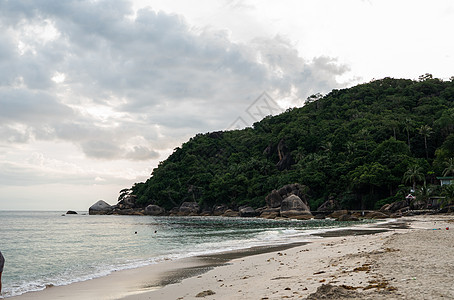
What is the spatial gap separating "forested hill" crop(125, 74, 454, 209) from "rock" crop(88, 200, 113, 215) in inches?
455

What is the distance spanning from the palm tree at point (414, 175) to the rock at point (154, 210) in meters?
74.5

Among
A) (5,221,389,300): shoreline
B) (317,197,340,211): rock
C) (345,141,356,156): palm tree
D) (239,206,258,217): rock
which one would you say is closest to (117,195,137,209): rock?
(239,206,258,217): rock

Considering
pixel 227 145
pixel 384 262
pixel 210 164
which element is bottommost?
pixel 384 262

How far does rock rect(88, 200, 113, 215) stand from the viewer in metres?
129

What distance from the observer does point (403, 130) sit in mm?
90375

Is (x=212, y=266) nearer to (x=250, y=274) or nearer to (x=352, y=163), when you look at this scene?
Result: (x=250, y=274)

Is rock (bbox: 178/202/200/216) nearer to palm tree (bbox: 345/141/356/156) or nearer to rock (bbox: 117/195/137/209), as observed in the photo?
rock (bbox: 117/195/137/209)

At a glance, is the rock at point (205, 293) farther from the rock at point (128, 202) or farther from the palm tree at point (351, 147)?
the rock at point (128, 202)

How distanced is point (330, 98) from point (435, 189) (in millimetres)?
82468

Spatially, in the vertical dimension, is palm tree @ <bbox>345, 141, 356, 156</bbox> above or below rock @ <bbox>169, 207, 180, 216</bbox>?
above

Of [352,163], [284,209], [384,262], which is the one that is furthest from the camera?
[352,163]

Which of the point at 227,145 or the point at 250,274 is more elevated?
the point at 227,145

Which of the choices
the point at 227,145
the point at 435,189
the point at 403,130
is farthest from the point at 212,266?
the point at 227,145

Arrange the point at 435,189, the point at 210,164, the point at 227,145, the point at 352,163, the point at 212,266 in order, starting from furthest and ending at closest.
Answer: the point at 227,145, the point at 210,164, the point at 352,163, the point at 435,189, the point at 212,266
